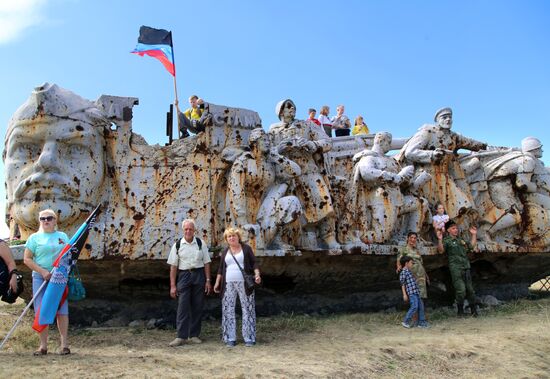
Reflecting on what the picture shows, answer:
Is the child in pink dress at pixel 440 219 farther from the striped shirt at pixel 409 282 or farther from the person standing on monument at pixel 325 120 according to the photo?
the person standing on monument at pixel 325 120

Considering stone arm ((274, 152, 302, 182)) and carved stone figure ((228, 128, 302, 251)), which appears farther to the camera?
stone arm ((274, 152, 302, 182))

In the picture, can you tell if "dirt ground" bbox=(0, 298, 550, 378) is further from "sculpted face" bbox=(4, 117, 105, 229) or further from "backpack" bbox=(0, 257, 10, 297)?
"sculpted face" bbox=(4, 117, 105, 229)

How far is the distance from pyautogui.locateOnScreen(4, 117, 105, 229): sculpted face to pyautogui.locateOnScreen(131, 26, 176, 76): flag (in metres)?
2.11

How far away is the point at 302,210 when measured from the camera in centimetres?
754

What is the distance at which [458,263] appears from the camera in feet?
26.7

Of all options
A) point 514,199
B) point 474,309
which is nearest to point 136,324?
point 474,309

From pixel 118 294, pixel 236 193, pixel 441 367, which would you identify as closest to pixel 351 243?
pixel 236 193

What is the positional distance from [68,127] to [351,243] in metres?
3.99

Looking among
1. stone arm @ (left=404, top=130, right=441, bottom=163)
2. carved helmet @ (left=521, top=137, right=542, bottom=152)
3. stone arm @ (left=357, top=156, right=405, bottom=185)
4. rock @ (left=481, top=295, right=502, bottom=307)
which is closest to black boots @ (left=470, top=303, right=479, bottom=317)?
rock @ (left=481, top=295, right=502, bottom=307)

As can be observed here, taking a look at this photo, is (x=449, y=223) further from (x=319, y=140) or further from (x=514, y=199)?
(x=319, y=140)

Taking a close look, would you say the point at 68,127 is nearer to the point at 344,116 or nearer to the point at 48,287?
the point at 48,287

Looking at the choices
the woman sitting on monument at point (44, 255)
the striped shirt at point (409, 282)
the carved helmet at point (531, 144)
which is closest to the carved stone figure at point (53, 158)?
the woman sitting on monument at point (44, 255)

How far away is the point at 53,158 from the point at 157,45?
2.87 m

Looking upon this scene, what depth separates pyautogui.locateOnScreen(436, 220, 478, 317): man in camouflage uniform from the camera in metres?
8.10
